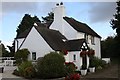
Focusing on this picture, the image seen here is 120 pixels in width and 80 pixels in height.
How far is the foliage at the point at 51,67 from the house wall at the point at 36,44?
6.86 meters

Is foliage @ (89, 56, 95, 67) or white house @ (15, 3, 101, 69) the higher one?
white house @ (15, 3, 101, 69)

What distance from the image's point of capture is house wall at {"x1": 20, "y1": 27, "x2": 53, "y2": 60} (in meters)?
29.4

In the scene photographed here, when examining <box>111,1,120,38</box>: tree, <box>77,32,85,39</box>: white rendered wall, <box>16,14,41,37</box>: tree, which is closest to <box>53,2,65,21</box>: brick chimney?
<box>77,32,85,39</box>: white rendered wall

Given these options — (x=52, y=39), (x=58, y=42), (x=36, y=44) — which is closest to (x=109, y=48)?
(x=58, y=42)

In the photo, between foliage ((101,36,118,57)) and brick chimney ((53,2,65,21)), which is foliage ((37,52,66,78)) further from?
foliage ((101,36,118,57))

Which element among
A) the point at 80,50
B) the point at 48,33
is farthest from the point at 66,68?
the point at 48,33

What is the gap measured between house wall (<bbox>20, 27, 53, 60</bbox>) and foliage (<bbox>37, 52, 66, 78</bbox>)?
6.86 metres

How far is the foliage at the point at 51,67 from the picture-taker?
2144 cm

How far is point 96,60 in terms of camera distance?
1262 inches

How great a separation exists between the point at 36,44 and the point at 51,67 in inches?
365

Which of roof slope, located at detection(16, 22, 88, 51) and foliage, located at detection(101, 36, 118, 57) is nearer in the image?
roof slope, located at detection(16, 22, 88, 51)

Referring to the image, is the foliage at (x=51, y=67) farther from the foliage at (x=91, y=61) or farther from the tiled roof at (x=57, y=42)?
the foliage at (x=91, y=61)

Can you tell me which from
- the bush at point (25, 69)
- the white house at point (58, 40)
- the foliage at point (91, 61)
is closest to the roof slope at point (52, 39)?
the white house at point (58, 40)

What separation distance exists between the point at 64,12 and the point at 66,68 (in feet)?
48.1
